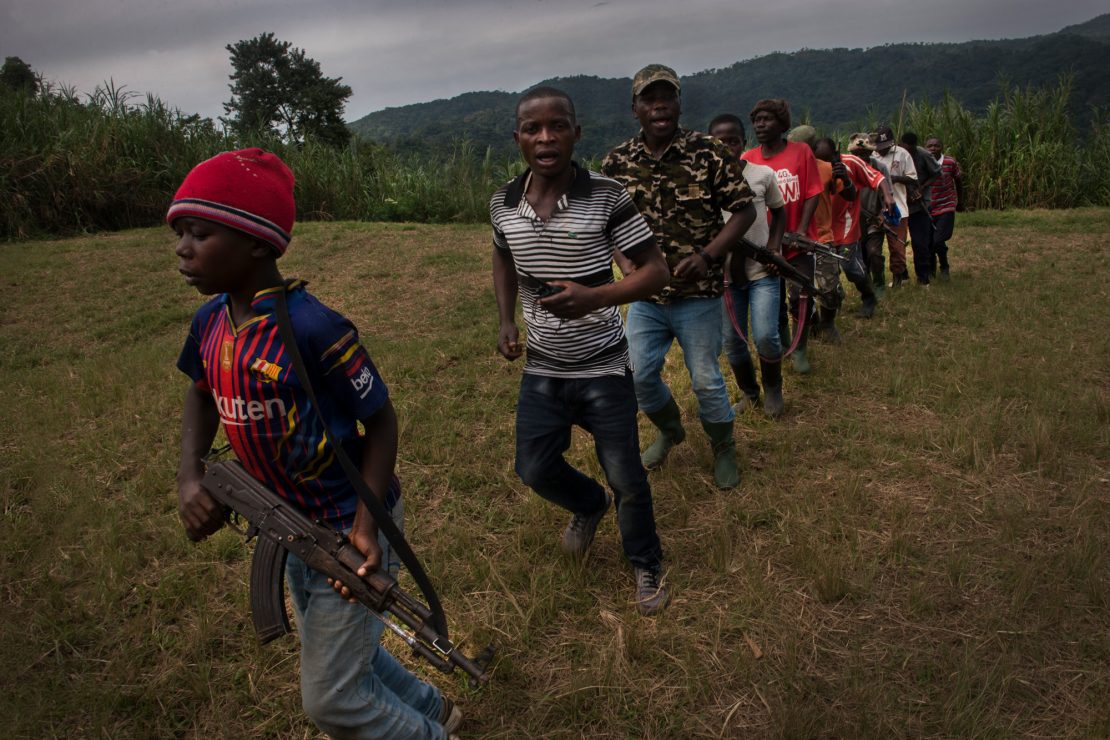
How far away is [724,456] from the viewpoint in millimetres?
4789

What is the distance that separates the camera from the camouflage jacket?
4.15 metres

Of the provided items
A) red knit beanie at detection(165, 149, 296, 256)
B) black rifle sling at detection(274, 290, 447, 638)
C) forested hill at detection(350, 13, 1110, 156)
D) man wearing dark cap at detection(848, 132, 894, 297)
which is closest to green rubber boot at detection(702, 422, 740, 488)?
black rifle sling at detection(274, 290, 447, 638)

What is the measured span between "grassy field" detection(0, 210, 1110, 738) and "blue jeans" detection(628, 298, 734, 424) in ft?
2.01

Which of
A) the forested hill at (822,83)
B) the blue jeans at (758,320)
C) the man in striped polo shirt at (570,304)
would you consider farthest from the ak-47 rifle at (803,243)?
the forested hill at (822,83)

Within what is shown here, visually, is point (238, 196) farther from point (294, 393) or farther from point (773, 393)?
point (773, 393)

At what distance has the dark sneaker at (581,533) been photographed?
3930 millimetres

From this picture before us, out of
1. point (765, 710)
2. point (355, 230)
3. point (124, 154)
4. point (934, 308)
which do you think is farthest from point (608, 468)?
point (124, 154)

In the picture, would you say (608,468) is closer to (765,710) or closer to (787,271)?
(765,710)

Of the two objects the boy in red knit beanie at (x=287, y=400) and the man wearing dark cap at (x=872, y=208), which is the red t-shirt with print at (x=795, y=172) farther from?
the boy in red knit beanie at (x=287, y=400)

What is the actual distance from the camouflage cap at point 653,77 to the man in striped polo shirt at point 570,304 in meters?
1.12

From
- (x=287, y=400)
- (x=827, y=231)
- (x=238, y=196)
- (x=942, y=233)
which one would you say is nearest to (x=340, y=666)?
(x=287, y=400)

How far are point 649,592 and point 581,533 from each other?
1.58 ft

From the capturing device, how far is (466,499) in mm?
Answer: 4789

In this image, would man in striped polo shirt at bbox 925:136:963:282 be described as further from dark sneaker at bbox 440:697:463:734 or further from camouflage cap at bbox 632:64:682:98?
Result: dark sneaker at bbox 440:697:463:734
